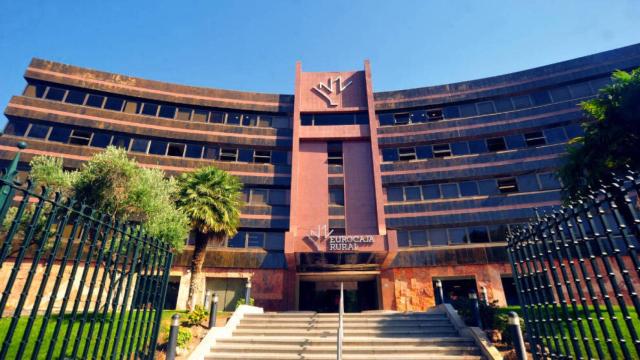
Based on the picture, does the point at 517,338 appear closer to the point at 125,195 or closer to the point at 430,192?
the point at 125,195

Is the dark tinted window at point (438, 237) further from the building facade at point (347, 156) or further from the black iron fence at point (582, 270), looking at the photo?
the black iron fence at point (582, 270)

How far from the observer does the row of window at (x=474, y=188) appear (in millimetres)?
26344

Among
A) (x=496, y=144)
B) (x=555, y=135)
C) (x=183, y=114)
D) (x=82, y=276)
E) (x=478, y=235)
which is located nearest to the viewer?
(x=82, y=276)

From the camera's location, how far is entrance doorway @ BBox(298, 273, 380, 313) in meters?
27.6

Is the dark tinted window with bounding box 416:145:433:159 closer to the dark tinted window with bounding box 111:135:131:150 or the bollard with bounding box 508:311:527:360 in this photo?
the bollard with bounding box 508:311:527:360

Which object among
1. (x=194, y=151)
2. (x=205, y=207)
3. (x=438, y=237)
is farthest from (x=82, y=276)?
(x=194, y=151)

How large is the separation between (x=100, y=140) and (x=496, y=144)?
35.0m

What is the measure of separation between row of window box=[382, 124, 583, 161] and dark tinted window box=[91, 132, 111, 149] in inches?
979

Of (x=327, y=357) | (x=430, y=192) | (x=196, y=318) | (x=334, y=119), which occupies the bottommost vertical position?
(x=327, y=357)

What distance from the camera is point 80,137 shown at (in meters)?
28.2

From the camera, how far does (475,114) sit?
30672 mm

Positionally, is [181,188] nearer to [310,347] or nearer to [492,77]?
[310,347]

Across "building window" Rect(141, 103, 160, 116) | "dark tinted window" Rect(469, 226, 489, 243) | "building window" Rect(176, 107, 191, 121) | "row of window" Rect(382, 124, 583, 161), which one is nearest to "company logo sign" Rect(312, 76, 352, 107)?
"row of window" Rect(382, 124, 583, 161)

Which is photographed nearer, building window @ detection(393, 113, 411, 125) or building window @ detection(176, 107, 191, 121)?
building window @ detection(176, 107, 191, 121)
